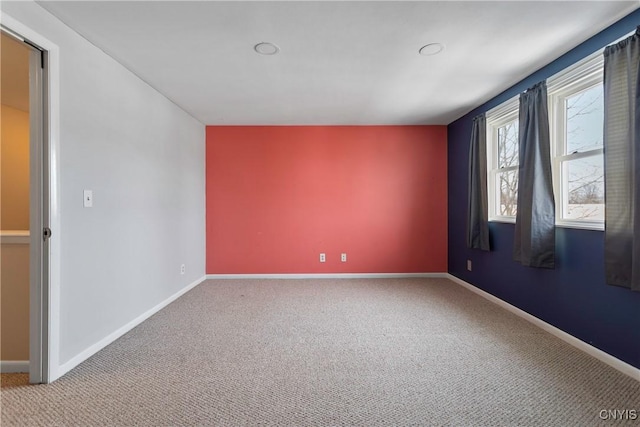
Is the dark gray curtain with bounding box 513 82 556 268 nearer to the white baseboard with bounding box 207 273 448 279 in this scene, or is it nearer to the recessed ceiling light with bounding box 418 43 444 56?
the recessed ceiling light with bounding box 418 43 444 56

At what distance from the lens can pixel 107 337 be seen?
7.39ft

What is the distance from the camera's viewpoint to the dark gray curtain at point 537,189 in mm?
2402

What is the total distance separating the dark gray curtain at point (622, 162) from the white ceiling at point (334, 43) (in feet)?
1.14

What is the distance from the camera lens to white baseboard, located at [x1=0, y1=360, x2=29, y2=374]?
1885 millimetres

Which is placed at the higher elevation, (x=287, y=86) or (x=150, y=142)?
(x=287, y=86)

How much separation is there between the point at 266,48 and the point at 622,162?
258 centimetres

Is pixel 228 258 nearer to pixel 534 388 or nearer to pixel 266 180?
pixel 266 180

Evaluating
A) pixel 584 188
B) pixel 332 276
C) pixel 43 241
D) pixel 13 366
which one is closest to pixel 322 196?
pixel 332 276

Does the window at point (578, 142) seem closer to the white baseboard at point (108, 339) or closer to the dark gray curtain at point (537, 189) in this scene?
the dark gray curtain at point (537, 189)

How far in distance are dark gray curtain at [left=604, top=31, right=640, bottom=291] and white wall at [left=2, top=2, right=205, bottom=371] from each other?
12.0 feet

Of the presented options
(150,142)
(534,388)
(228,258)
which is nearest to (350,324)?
(534,388)

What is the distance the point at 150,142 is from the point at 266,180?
173 centimetres

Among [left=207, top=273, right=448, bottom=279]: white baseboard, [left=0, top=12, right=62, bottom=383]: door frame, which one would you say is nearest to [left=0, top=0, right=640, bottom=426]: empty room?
[left=0, top=12, right=62, bottom=383]: door frame

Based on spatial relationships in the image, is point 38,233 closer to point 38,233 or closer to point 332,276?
point 38,233
